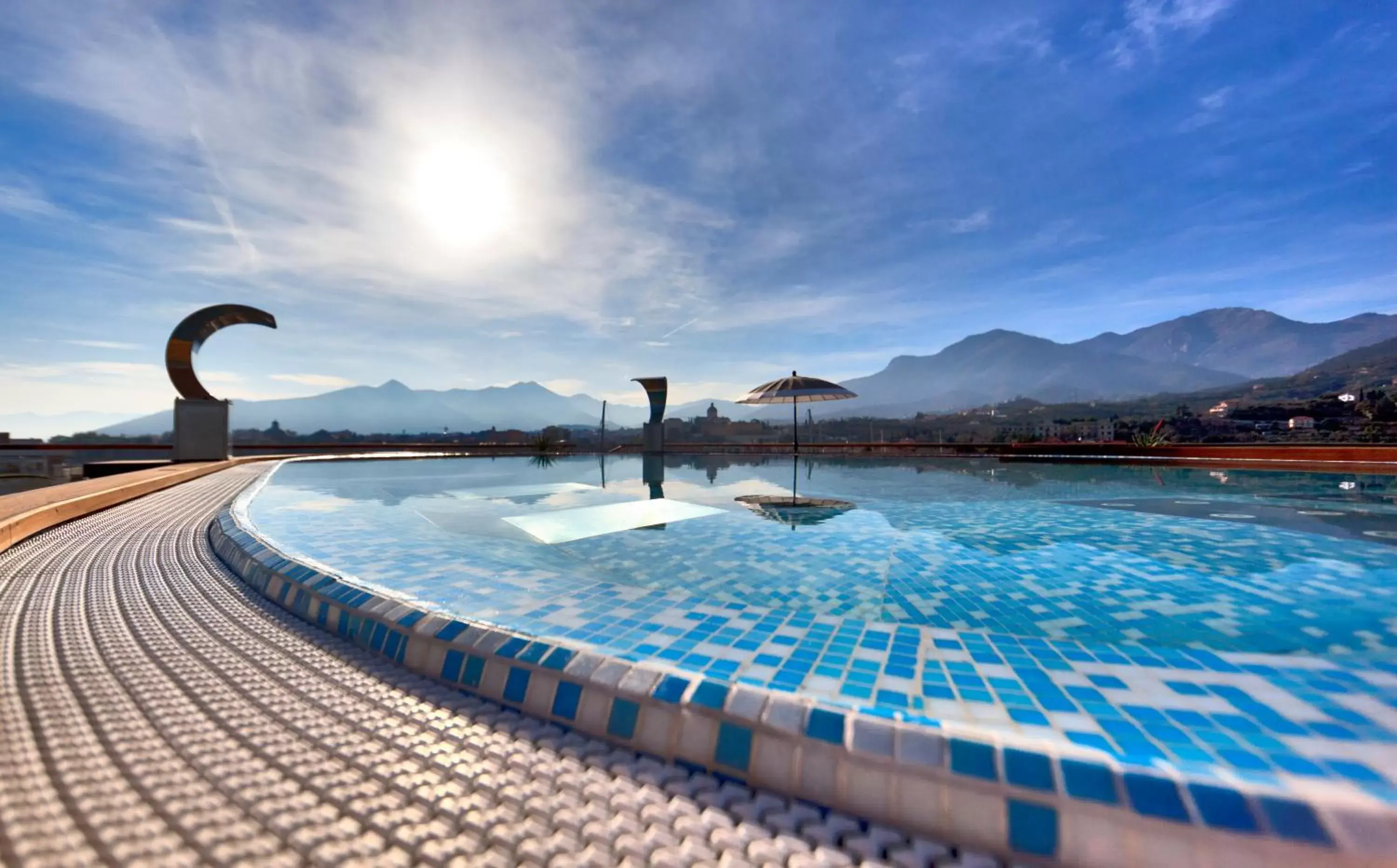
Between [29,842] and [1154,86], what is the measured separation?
14.4 m

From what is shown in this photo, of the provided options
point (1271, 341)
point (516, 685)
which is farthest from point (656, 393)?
point (1271, 341)

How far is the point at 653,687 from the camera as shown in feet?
4.50

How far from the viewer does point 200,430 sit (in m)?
11.7

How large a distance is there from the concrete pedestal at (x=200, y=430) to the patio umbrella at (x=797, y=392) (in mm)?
11692

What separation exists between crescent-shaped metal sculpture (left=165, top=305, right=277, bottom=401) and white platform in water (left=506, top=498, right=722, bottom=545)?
1070 centimetres

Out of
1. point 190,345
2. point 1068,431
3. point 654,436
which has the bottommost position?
point 1068,431

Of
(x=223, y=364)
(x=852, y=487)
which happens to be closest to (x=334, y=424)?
(x=223, y=364)

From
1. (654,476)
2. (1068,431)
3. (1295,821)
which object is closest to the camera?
(1295,821)

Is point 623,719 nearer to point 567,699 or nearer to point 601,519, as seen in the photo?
point 567,699

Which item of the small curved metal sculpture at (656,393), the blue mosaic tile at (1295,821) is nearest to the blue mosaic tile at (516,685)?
the blue mosaic tile at (1295,821)

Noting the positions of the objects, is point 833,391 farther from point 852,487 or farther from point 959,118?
point 959,118

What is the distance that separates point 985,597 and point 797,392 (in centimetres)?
907

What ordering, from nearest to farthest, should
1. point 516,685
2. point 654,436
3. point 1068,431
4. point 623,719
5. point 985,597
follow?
point 623,719 < point 516,685 < point 985,597 < point 1068,431 < point 654,436

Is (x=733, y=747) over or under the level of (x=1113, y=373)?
under
